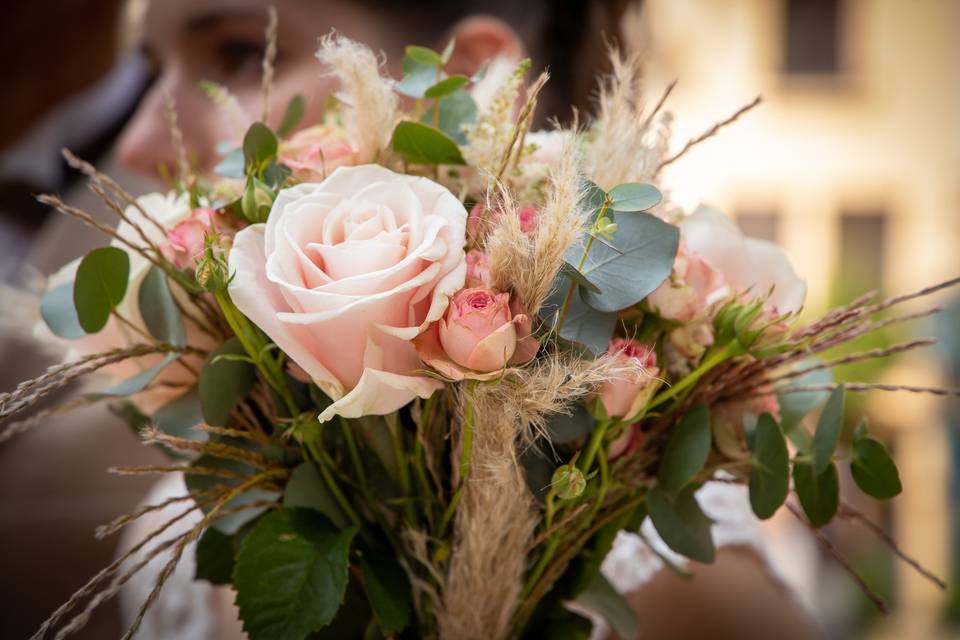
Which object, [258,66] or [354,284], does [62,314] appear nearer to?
[354,284]

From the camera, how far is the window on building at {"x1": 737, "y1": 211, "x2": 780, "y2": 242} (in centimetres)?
792

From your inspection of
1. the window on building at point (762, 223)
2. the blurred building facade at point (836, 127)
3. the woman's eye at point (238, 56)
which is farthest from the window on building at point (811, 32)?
the woman's eye at point (238, 56)

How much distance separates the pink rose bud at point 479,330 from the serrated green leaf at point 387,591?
168mm

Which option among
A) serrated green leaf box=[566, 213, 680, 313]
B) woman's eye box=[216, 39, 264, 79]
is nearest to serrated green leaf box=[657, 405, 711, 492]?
serrated green leaf box=[566, 213, 680, 313]

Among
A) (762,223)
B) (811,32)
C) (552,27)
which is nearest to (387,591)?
(552,27)

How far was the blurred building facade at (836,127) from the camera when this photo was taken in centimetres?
765

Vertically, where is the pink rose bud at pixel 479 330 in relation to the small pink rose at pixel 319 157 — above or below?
below

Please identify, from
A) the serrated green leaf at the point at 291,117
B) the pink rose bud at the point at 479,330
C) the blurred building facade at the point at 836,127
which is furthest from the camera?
the blurred building facade at the point at 836,127

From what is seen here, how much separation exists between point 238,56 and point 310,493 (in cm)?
65

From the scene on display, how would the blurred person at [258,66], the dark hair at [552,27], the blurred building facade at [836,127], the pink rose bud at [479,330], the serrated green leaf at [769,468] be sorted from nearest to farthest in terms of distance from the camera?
1. the pink rose bud at [479,330]
2. the serrated green leaf at [769,468]
3. the blurred person at [258,66]
4. the dark hair at [552,27]
5. the blurred building facade at [836,127]

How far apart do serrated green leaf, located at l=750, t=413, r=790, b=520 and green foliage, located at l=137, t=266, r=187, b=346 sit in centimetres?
35

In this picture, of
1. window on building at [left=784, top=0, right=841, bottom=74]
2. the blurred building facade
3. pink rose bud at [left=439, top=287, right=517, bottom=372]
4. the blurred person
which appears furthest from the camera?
window on building at [left=784, top=0, right=841, bottom=74]

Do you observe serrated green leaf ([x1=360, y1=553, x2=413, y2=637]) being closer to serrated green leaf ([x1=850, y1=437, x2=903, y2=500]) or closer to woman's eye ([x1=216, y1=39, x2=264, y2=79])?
serrated green leaf ([x1=850, y1=437, x2=903, y2=500])

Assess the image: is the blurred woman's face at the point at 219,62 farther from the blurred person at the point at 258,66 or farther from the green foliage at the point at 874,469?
the green foliage at the point at 874,469
